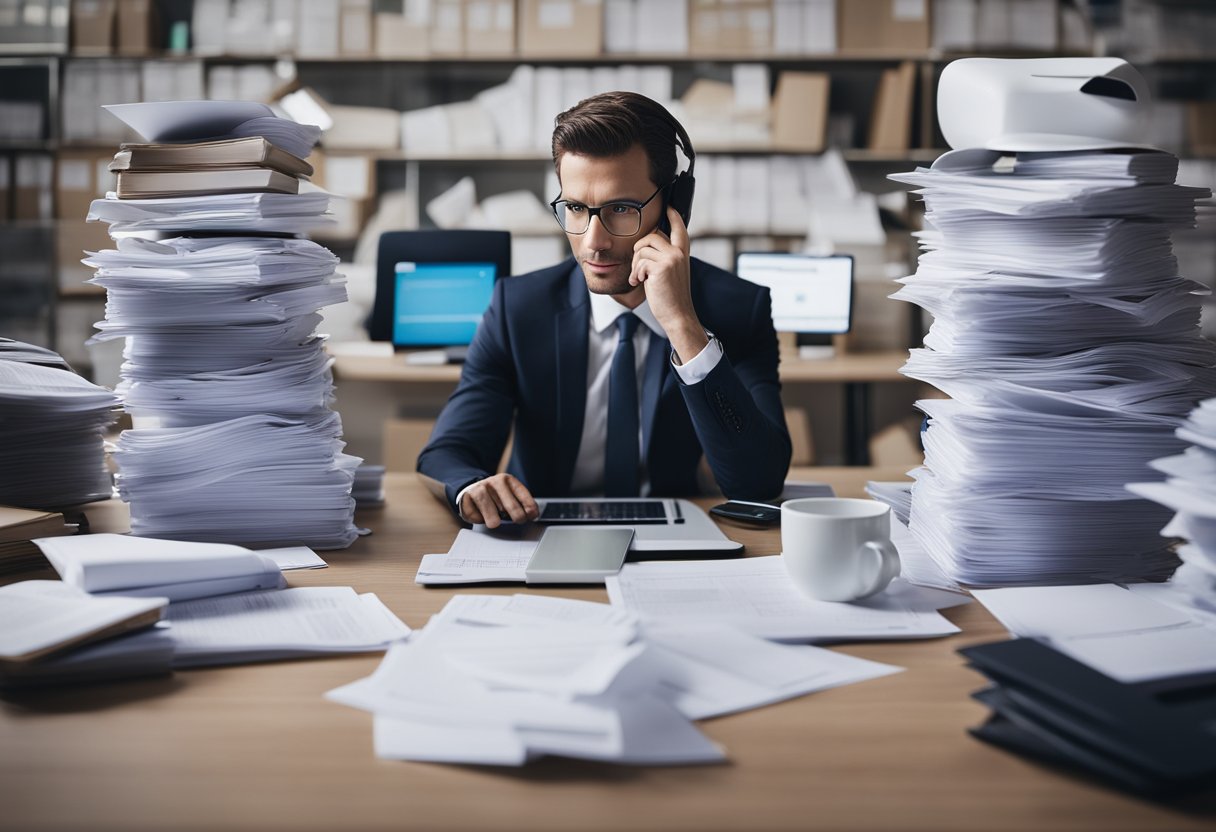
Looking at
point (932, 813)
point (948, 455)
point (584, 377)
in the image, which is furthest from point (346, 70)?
point (932, 813)

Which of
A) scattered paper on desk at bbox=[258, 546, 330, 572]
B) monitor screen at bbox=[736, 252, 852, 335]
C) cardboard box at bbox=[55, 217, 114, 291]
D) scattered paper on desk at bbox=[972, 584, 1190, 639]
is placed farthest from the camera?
cardboard box at bbox=[55, 217, 114, 291]

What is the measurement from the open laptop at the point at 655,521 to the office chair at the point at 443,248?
7.24 feet

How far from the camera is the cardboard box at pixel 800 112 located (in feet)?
14.0

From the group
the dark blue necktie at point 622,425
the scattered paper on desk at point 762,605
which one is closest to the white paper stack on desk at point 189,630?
the scattered paper on desk at point 762,605

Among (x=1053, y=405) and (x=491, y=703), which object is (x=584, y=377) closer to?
(x=1053, y=405)

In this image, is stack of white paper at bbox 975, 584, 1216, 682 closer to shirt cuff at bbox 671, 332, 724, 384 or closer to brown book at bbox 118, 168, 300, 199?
shirt cuff at bbox 671, 332, 724, 384

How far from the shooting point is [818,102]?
13.9ft

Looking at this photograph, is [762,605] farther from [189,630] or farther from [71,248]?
[71,248]

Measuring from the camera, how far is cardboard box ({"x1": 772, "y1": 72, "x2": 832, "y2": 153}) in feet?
14.0

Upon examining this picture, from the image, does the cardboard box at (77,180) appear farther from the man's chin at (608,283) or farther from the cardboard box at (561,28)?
the man's chin at (608,283)

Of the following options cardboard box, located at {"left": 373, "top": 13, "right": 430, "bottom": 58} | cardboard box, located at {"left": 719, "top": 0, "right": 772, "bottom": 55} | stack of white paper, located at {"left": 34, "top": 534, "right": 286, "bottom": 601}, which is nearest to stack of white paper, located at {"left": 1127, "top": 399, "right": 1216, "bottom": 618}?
stack of white paper, located at {"left": 34, "top": 534, "right": 286, "bottom": 601}

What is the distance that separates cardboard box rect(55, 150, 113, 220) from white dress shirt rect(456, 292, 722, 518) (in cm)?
351

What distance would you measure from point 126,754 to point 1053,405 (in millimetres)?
821

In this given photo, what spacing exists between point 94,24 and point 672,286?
396cm
